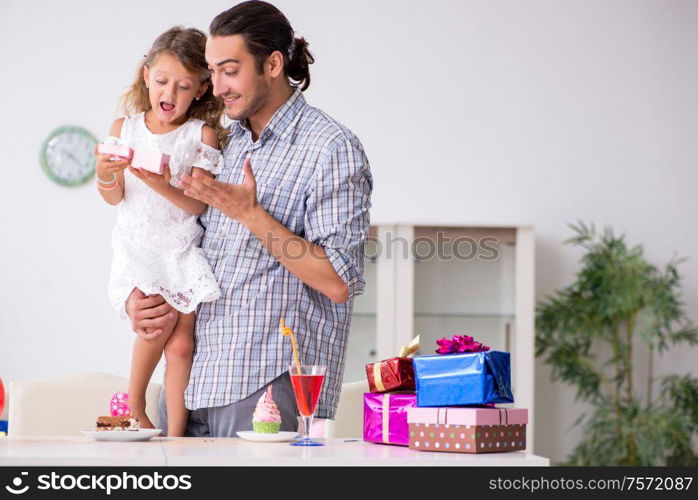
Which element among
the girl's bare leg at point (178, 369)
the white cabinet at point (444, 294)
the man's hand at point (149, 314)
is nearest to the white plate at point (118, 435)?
the girl's bare leg at point (178, 369)

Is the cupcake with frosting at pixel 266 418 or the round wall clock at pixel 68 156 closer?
the cupcake with frosting at pixel 266 418

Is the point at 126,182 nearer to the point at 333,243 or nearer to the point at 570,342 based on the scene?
the point at 333,243

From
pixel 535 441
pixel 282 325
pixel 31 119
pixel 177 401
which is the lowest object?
pixel 535 441

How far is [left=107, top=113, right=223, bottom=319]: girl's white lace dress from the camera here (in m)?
2.17

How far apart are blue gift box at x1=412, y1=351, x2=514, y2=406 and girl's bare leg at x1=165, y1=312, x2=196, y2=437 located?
2.15ft

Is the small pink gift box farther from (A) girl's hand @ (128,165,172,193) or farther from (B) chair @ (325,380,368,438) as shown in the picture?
(B) chair @ (325,380,368,438)

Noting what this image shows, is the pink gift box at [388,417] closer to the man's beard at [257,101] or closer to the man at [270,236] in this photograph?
the man at [270,236]

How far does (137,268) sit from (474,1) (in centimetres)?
349

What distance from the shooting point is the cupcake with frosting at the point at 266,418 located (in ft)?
5.75

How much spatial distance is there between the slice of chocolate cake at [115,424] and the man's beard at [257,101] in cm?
73

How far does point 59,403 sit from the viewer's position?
9.33ft

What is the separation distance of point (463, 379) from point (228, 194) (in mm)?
616

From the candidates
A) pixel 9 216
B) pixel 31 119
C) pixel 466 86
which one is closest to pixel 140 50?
pixel 31 119

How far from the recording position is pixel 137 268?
224 centimetres
